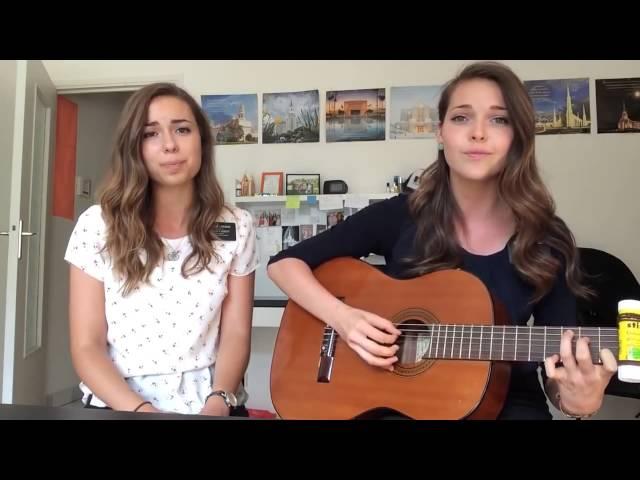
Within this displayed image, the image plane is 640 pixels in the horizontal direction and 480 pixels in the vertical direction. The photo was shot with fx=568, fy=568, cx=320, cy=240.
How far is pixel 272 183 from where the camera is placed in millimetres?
3488

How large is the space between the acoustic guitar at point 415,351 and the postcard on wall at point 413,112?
2145 millimetres

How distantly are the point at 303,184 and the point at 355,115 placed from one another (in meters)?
0.52

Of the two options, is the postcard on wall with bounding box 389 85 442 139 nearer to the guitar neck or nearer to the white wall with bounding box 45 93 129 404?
the white wall with bounding box 45 93 129 404

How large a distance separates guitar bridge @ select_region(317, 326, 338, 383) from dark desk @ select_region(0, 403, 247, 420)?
0.80 metres

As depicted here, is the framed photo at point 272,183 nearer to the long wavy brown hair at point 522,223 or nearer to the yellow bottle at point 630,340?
the long wavy brown hair at point 522,223

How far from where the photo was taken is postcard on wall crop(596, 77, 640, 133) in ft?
10.1

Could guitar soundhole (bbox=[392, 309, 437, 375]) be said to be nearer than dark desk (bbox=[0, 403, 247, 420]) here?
No

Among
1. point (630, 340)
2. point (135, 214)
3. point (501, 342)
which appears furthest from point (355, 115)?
point (630, 340)

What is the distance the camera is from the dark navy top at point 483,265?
1.12m

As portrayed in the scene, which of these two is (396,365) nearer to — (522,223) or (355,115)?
(522,223)

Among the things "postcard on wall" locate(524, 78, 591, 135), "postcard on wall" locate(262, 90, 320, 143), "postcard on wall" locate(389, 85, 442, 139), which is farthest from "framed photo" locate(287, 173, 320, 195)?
"postcard on wall" locate(524, 78, 591, 135)

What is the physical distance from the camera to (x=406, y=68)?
11.1 ft
